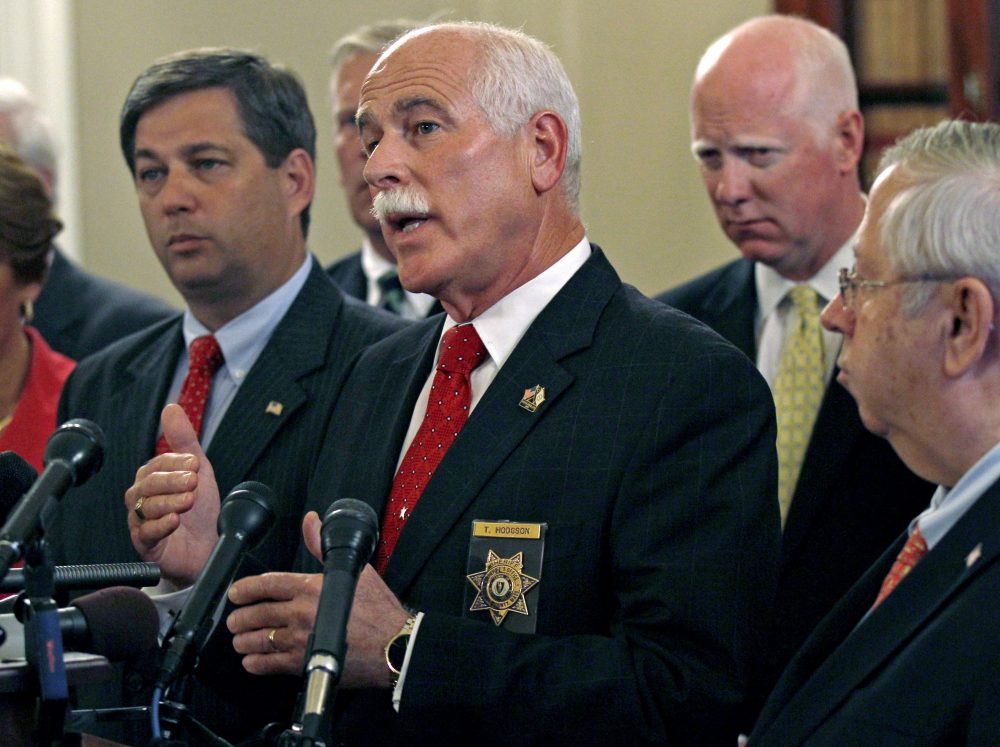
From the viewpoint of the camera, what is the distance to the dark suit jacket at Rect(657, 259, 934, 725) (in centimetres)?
313

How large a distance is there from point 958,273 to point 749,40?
187 centimetres

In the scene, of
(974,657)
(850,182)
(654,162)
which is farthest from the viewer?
(654,162)

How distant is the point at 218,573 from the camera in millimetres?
1918

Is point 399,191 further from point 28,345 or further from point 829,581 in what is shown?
point 28,345

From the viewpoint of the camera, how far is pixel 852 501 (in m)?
3.18

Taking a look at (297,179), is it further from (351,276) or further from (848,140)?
(848,140)

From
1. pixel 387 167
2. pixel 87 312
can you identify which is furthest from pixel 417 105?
pixel 87 312

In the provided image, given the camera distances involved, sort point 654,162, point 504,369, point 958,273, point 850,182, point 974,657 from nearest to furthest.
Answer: point 974,657 → point 958,273 → point 504,369 → point 850,182 → point 654,162

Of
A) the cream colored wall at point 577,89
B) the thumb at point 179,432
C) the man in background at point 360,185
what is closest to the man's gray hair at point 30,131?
the man in background at point 360,185

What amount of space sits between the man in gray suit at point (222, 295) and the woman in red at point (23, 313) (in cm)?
20

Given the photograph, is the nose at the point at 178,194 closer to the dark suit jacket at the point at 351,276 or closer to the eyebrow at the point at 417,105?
the eyebrow at the point at 417,105

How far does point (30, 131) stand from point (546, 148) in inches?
122

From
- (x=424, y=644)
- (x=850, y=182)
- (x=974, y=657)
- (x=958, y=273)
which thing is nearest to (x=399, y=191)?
(x=424, y=644)

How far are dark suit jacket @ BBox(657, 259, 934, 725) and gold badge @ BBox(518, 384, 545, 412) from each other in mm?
991
